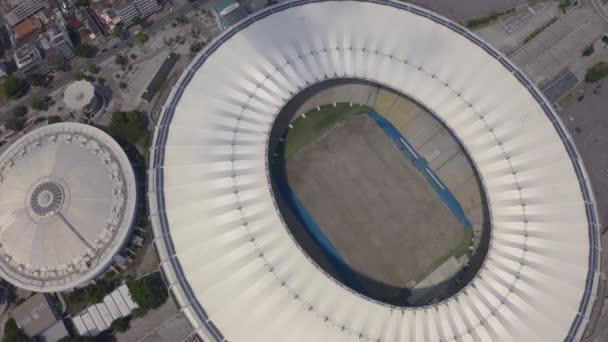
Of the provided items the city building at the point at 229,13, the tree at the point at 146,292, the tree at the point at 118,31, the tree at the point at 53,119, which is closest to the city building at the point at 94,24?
the tree at the point at 118,31

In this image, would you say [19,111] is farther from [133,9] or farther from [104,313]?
[104,313]

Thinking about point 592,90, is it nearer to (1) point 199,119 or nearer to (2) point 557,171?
(2) point 557,171

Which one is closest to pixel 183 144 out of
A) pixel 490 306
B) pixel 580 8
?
pixel 490 306

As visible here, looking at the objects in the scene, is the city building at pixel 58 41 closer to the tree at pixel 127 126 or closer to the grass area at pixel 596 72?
the tree at pixel 127 126

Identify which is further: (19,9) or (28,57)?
(19,9)

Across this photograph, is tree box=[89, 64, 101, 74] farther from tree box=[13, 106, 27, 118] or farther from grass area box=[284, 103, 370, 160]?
grass area box=[284, 103, 370, 160]

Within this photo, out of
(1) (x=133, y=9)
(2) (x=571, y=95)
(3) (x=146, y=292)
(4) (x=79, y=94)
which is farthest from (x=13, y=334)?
(2) (x=571, y=95)
